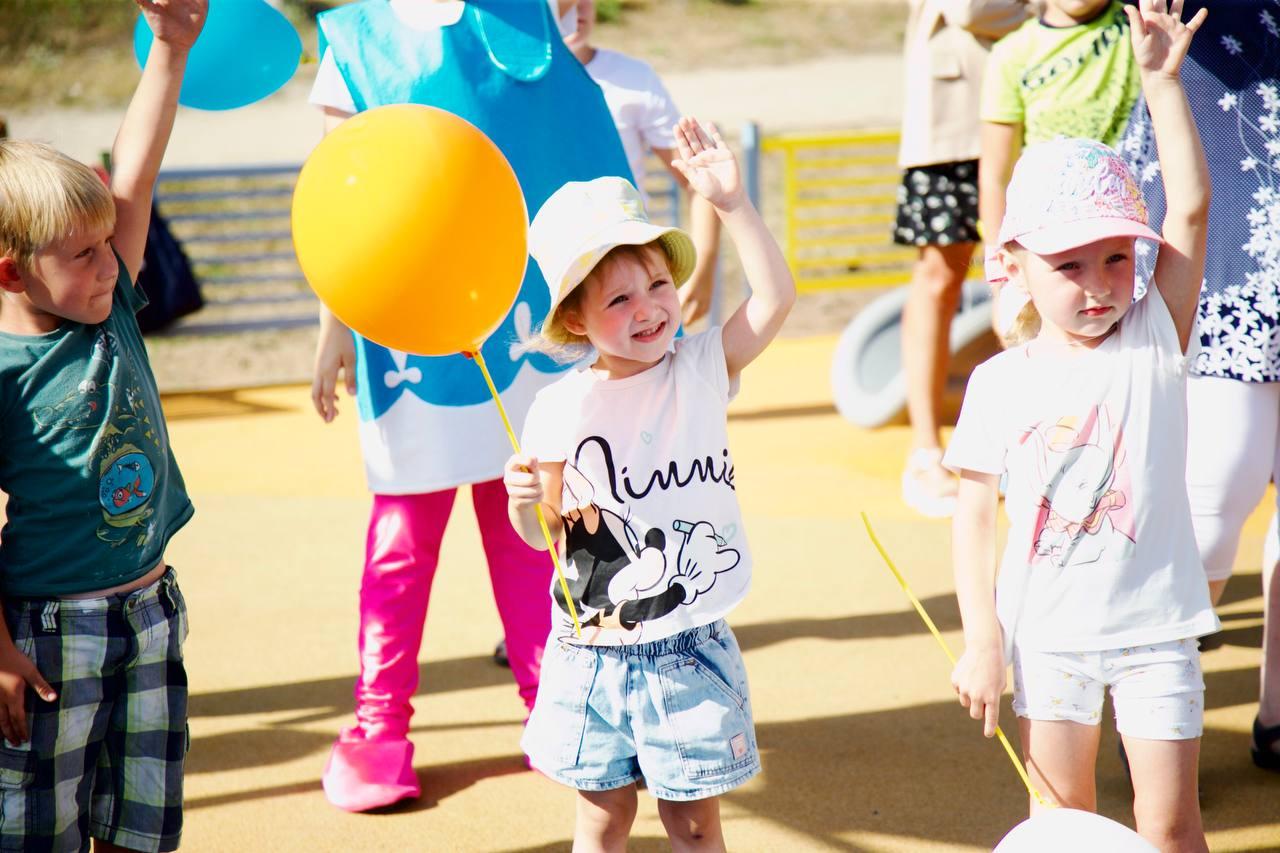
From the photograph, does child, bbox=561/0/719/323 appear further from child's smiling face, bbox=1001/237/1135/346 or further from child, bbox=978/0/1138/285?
child's smiling face, bbox=1001/237/1135/346

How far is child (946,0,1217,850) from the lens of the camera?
2.18m

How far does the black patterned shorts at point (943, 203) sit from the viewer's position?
5023 millimetres

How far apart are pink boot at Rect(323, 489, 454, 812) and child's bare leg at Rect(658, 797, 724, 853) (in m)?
0.96

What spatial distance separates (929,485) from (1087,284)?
9.96 ft

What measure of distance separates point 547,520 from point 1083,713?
960mm

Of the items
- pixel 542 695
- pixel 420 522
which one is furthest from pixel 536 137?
pixel 542 695

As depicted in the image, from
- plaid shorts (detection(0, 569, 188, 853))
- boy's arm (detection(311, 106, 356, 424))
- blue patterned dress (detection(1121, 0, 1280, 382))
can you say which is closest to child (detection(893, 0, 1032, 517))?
blue patterned dress (detection(1121, 0, 1280, 382))

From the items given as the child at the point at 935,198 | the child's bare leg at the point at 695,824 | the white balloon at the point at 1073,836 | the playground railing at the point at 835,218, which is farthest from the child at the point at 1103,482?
the playground railing at the point at 835,218

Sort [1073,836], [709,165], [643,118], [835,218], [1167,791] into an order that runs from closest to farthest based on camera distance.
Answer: [1073,836] → [1167,791] → [709,165] → [643,118] → [835,218]

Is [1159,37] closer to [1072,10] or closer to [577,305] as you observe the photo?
[577,305]

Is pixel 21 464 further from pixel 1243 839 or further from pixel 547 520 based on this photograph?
pixel 1243 839

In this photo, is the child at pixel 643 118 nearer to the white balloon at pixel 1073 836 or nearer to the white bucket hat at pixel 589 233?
the white bucket hat at pixel 589 233

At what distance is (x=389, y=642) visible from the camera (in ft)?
10.5

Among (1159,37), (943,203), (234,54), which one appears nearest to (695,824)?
(1159,37)
